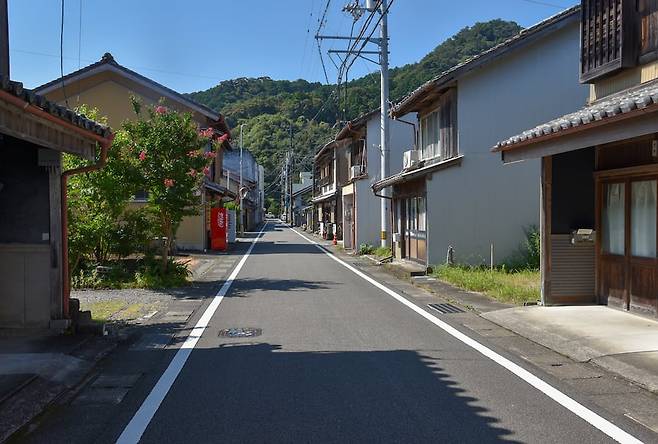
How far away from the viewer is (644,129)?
6.75 metres

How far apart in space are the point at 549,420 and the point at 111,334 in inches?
262

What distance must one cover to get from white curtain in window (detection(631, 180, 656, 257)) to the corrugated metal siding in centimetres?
109

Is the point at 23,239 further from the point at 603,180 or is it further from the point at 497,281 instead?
the point at 497,281

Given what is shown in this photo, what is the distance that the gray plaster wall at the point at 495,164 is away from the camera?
17.7m

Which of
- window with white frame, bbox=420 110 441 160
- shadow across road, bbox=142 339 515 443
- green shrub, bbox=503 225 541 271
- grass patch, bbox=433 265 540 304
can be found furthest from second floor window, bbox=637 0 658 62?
window with white frame, bbox=420 110 441 160

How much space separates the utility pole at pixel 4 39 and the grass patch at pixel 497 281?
32.3 feet

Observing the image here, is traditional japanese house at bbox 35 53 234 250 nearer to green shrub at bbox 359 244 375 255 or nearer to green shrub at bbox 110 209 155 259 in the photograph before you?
green shrub at bbox 359 244 375 255

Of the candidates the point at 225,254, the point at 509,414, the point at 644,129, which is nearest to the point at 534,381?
the point at 509,414

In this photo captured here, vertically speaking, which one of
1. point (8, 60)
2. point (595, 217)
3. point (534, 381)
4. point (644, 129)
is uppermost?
point (8, 60)

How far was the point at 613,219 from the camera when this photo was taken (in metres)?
10.5

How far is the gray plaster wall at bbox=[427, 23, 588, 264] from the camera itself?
17.7 m

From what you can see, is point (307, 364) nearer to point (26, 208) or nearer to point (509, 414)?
point (509, 414)

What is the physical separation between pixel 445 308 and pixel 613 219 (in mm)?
3507

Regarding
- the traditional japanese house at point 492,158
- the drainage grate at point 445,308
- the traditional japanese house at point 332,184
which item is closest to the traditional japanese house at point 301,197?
the traditional japanese house at point 332,184
